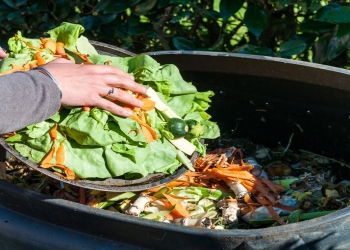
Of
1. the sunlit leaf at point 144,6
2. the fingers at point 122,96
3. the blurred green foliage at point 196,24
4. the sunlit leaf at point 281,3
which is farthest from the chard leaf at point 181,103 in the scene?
the sunlit leaf at point 144,6

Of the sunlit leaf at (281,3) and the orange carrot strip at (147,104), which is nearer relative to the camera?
the orange carrot strip at (147,104)

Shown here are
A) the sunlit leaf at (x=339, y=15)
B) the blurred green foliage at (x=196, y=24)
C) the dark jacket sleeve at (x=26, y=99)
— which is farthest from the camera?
the blurred green foliage at (x=196, y=24)

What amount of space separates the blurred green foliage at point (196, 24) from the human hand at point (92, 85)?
1360 mm

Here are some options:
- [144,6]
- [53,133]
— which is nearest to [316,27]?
[144,6]

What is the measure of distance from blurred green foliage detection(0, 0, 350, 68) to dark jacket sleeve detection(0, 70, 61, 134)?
1573 mm

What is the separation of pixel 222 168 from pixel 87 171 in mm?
717

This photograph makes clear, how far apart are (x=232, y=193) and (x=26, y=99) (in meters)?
1.08

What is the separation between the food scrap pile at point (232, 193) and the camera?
7.88 ft

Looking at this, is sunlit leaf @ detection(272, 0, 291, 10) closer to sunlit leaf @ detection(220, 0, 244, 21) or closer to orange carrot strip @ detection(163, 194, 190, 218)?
sunlit leaf @ detection(220, 0, 244, 21)

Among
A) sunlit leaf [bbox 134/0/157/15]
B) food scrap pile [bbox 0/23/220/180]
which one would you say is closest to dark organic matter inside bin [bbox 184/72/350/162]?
food scrap pile [bbox 0/23/220/180]

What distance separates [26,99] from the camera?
1868 mm

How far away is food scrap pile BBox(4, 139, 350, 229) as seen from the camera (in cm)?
240

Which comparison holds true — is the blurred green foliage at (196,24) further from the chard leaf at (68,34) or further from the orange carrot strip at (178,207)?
the orange carrot strip at (178,207)

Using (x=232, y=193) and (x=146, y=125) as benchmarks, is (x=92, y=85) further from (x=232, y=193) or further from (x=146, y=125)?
(x=232, y=193)
